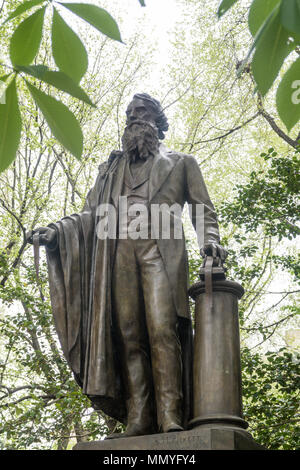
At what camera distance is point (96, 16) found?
1055 mm

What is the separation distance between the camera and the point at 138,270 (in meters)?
4.50

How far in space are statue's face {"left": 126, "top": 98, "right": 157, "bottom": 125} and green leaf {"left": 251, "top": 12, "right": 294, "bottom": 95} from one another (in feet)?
12.9

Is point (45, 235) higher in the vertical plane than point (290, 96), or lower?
higher

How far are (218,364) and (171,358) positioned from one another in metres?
0.37

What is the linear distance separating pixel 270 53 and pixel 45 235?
12.1ft

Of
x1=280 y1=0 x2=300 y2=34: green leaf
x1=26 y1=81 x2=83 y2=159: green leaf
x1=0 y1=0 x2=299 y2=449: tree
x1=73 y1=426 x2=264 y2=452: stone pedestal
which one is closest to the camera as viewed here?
x1=280 y1=0 x2=300 y2=34: green leaf

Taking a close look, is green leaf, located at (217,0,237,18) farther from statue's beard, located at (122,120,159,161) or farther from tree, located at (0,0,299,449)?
tree, located at (0,0,299,449)

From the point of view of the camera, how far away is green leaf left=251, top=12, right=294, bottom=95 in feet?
3.35

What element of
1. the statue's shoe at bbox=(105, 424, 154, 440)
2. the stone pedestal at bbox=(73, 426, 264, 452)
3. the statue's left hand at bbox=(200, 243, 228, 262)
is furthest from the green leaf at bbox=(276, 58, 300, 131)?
the statue's shoe at bbox=(105, 424, 154, 440)

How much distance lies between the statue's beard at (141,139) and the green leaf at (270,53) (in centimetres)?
385

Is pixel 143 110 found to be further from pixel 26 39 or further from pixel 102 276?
pixel 26 39

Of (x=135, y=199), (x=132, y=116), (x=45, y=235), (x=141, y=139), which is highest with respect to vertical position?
(x=132, y=116)

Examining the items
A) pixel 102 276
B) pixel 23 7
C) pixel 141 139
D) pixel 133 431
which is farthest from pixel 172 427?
pixel 23 7
